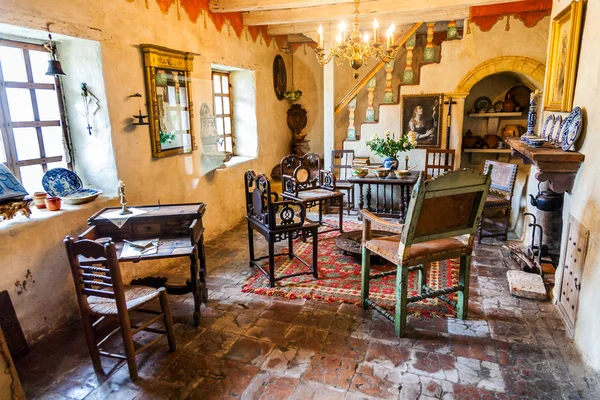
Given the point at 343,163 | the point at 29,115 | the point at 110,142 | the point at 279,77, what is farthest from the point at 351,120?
the point at 29,115

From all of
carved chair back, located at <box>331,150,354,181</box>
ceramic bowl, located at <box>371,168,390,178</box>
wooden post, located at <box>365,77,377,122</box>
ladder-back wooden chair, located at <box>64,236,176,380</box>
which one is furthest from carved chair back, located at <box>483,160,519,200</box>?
ladder-back wooden chair, located at <box>64,236,176,380</box>

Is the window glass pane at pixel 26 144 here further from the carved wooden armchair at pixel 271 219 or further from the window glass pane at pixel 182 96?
the carved wooden armchair at pixel 271 219

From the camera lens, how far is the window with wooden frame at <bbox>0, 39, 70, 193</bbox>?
305 centimetres

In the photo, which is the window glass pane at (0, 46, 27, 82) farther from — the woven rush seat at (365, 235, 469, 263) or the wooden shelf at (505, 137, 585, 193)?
the wooden shelf at (505, 137, 585, 193)

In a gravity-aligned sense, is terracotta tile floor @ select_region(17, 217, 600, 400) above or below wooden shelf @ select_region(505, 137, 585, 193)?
below

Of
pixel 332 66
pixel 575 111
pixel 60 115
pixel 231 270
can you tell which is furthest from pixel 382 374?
pixel 332 66

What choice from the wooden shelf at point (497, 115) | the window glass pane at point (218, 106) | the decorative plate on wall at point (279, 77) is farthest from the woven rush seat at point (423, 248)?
the decorative plate on wall at point (279, 77)

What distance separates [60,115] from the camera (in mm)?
3523

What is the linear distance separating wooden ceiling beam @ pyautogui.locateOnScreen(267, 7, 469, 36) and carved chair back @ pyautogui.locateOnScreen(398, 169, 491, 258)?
4.15m

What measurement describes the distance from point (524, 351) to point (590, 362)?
37cm

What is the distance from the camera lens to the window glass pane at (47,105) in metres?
3.34

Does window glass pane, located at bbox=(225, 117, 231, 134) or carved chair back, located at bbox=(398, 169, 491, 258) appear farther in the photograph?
window glass pane, located at bbox=(225, 117, 231, 134)

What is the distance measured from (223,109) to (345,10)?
7.46 feet

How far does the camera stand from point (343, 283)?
3.76 m
